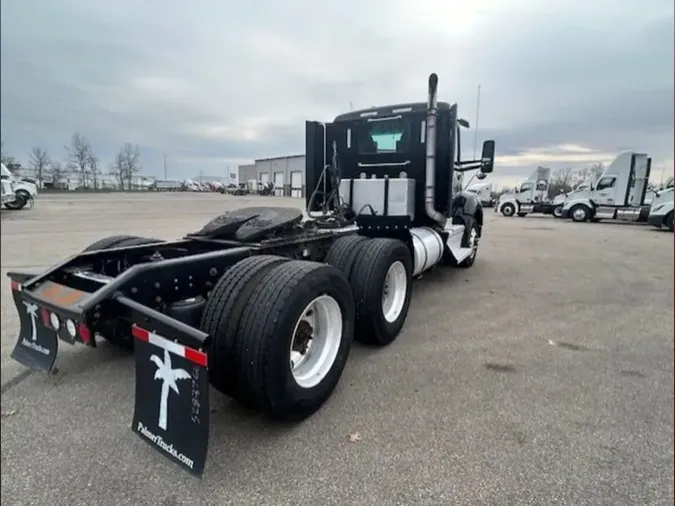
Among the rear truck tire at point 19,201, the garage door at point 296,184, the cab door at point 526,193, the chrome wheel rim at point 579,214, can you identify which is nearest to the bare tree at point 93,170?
the garage door at point 296,184

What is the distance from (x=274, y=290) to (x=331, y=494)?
104 cm

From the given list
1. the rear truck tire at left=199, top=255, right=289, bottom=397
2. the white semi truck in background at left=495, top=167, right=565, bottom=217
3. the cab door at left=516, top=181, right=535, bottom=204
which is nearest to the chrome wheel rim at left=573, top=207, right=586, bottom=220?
the white semi truck in background at left=495, top=167, right=565, bottom=217

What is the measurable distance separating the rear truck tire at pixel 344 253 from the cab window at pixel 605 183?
21.3 m

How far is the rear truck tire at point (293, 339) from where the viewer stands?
2137mm

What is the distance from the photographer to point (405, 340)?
12.7 ft

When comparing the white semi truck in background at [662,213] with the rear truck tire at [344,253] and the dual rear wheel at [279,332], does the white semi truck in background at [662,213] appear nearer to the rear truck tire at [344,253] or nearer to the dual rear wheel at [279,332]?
the rear truck tire at [344,253]

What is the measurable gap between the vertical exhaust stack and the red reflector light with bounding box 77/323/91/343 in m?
4.10

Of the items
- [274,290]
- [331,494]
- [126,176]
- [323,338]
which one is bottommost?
[331,494]

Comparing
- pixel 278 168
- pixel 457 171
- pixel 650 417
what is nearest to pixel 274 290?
pixel 650 417

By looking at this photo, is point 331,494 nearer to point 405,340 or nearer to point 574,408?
point 574,408

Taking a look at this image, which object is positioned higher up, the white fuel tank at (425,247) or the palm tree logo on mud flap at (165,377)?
the white fuel tank at (425,247)

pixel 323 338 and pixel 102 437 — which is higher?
pixel 323 338

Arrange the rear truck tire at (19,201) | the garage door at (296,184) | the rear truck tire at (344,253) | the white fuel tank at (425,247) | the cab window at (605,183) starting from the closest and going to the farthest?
1. the rear truck tire at (344,253)
2. the white fuel tank at (425,247)
3. the garage door at (296,184)
4. the rear truck tire at (19,201)
5. the cab window at (605,183)

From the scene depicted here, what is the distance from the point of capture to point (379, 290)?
3506mm
